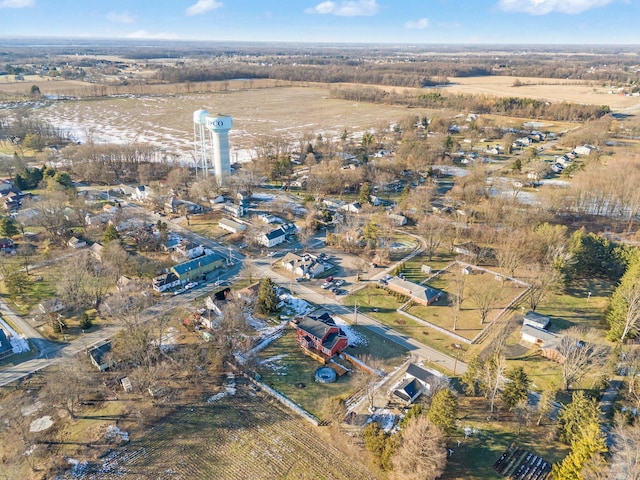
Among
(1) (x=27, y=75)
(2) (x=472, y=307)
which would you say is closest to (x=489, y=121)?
(2) (x=472, y=307)

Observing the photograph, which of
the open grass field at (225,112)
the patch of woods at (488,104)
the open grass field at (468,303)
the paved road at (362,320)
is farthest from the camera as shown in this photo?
the patch of woods at (488,104)

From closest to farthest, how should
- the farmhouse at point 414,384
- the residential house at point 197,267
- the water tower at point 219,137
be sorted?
the farmhouse at point 414,384, the residential house at point 197,267, the water tower at point 219,137

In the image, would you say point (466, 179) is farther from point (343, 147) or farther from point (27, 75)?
point (27, 75)

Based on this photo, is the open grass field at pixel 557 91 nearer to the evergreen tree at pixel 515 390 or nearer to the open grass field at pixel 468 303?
the open grass field at pixel 468 303

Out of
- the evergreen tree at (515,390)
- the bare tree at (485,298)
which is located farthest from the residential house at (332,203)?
the evergreen tree at (515,390)

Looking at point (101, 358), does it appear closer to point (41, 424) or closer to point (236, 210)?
point (41, 424)

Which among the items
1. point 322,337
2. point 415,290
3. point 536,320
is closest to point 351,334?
point 322,337

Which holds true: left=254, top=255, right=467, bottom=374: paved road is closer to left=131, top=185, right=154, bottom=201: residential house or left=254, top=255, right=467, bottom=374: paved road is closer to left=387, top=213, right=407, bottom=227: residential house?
left=387, top=213, right=407, bottom=227: residential house

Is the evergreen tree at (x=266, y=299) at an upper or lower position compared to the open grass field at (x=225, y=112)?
lower
